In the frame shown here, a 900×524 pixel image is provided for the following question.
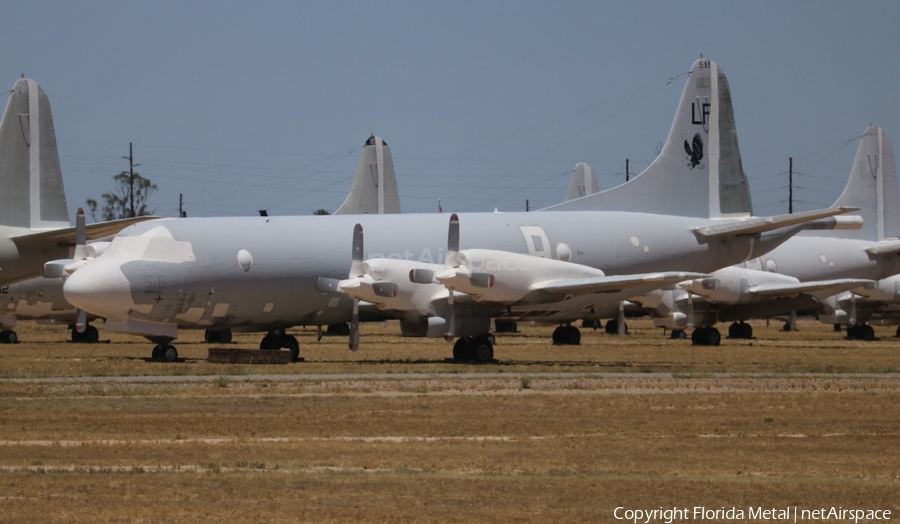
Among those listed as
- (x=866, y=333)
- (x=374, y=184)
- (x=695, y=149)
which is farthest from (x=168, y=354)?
(x=866, y=333)

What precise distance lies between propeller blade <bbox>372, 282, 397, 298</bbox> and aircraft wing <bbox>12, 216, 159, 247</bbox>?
8609 millimetres

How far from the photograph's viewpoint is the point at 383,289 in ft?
97.2

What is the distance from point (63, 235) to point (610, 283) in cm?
1731

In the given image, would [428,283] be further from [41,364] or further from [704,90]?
[704,90]

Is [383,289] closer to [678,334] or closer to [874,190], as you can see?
[678,334]

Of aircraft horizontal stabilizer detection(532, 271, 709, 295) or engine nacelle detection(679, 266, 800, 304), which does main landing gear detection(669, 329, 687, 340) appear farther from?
aircraft horizontal stabilizer detection(532, 271, 709, 295)

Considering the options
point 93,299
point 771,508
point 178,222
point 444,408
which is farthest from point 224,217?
point 771,508

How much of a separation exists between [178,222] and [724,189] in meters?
17.6

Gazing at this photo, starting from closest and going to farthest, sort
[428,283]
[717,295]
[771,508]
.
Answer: [771,508], [428,283], [717,295]

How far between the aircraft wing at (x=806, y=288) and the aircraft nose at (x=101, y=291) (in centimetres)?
2602

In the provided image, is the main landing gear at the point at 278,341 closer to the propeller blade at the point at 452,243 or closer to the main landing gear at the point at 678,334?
the propeller blade at the point at 452,243

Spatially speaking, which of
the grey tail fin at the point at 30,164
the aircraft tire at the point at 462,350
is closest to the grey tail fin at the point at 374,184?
the grey tail fin at the point at 30,164

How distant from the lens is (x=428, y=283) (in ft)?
98.8

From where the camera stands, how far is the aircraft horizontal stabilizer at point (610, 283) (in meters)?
29.1
